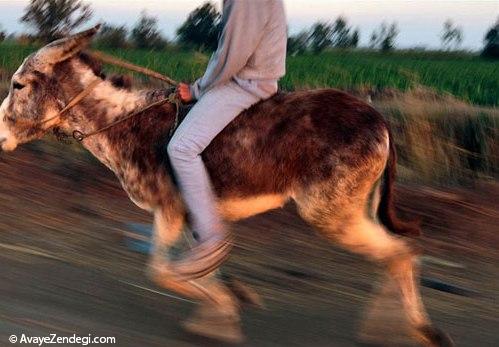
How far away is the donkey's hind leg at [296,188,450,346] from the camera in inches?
273

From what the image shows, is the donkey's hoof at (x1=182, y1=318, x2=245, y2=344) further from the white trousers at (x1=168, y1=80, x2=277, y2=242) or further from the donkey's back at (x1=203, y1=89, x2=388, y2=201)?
the donkey's back at (x1=203, y1=89, x2=388, y2=201)

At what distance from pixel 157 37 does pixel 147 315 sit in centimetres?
3114

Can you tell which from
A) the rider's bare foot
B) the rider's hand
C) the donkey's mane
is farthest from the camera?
the donkey's mane

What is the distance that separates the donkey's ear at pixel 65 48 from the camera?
285 inches

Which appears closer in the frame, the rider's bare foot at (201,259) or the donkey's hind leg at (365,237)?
the rider's bare foot at (201,259)

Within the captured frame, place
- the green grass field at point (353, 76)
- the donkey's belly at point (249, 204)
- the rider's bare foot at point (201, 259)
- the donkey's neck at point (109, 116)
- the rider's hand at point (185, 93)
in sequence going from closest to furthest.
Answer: the rider's bare foot at point (201, 259) → the donkey's belly at point (249, 204) → the rider's hand at point (185, 93) → the donkey's neck at point (109, 116) → the green grass field at point (353, 76)

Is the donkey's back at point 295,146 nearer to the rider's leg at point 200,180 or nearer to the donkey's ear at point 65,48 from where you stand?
the rider's leg at point 200,180

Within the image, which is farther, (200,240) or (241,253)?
(241,253)

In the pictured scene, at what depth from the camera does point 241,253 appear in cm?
1002

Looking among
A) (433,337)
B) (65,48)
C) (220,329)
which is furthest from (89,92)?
(433,337)

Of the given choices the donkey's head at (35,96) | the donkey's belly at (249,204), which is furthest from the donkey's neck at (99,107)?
the donkey's belly at (249,204)

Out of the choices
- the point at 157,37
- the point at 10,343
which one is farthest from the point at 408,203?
the point at 157,37

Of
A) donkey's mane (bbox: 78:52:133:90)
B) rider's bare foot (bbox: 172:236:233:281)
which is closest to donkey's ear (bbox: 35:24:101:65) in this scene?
donkey's mane (bbox: 78:52:133:90)

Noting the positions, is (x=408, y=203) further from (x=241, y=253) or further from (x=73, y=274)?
(x=73, y=274)
